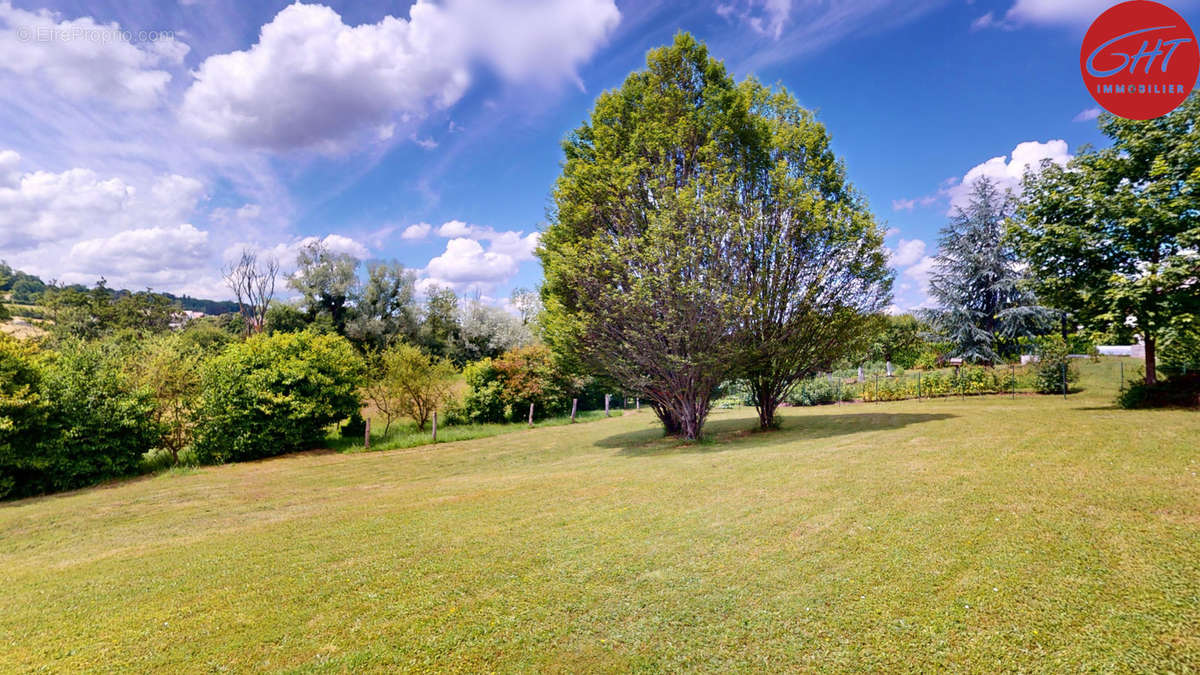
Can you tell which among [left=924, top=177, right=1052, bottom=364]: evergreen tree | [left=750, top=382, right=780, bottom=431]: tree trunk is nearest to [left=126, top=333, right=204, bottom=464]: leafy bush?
[left=750, top=382, right=780, bottom=431]: tree trunk

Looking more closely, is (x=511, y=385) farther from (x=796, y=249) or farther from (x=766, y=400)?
(x=796, y=249)

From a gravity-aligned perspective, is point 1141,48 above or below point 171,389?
above

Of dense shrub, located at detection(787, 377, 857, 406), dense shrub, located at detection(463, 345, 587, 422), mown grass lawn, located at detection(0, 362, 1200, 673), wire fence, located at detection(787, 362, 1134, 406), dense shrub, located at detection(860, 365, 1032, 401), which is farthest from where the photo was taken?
dense shrub, located at detection(787, 377, 857, 406)

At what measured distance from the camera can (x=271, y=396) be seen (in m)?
16.1

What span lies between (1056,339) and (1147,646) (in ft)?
88.2

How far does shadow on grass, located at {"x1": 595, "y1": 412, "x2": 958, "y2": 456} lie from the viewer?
42.8 feet

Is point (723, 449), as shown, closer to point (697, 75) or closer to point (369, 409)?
point (697, 75)

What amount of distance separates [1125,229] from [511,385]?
75.8 ft

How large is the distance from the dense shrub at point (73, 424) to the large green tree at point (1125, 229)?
90.3 ft

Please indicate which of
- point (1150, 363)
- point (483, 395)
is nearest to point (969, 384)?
point (1150, 363)

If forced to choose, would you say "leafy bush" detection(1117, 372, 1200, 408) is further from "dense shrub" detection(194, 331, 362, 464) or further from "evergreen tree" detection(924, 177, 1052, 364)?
"dense shrub" detection(194, 331, 362, 464)

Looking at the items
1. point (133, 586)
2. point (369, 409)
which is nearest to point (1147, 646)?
point (133, 586)

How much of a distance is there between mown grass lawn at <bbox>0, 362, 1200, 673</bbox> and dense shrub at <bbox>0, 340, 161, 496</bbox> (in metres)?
4.34

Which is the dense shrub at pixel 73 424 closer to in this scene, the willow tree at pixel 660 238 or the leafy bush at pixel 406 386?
the leafy bush at pixel 406 386
